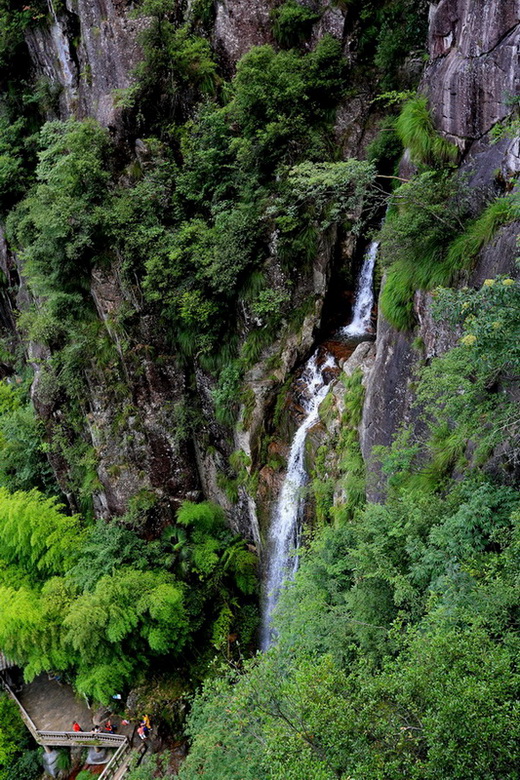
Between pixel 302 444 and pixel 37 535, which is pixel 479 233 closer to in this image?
pixel 302 444

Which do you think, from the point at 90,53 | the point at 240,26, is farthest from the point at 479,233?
the point at 90,53

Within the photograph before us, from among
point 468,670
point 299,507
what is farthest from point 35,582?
point 468,670

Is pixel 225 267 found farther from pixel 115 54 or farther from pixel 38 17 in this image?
pixel 38 17

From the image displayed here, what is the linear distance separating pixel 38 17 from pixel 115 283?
984 centimetres

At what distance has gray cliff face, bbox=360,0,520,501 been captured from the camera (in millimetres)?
8141

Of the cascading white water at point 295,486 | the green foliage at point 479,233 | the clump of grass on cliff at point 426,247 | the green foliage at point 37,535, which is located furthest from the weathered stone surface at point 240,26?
the green foliage at point 37,535

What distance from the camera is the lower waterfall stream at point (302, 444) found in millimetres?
13656

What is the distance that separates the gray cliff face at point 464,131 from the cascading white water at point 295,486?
2932 millimetres

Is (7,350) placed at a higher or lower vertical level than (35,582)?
higher

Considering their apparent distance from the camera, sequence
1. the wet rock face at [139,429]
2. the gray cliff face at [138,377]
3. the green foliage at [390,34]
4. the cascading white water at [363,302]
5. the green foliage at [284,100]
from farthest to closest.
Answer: the wet rock face at [139,429] → the gray cliff face at [138,377] → the cascading white water at [363,302] → the green foliage at [284,100] → the green foliage at [390,34]

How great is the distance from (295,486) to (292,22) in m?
13.0

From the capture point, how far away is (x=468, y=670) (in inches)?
184

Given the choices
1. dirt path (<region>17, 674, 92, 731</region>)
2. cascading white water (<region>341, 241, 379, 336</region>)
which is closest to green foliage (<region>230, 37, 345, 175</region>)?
cascading white water (<region>341, 241, 379, 336</region>)

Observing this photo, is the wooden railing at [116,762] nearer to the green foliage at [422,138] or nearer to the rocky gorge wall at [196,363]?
the rocky gorge wall at [196,363]
